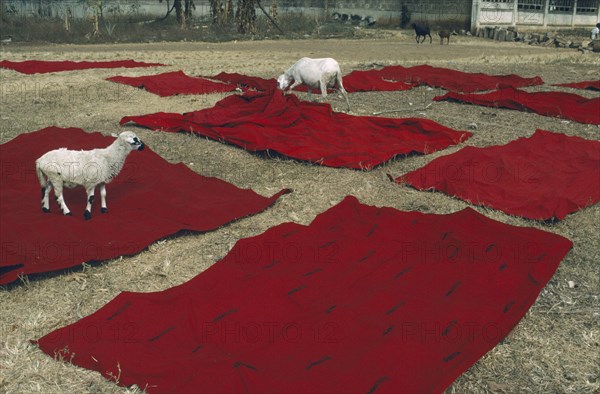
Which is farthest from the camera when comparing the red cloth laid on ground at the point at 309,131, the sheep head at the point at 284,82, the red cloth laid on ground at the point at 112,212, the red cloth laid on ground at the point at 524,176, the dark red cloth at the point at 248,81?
the dark red cloth at the point at 248,81

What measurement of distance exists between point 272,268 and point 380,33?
915 inches

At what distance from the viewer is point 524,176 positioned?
243 inches

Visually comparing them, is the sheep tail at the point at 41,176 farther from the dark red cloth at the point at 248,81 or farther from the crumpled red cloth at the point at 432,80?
the crumpled red cloth at the point at 432,80

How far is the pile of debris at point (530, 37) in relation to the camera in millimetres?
20922

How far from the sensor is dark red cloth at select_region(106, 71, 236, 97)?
10.5 m

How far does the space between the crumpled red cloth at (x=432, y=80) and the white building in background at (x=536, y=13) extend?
13.1m

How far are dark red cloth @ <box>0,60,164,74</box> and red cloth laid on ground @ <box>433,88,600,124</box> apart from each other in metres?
7.33

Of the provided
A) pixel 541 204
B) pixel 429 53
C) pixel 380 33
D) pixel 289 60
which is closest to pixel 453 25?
pixel 380 33

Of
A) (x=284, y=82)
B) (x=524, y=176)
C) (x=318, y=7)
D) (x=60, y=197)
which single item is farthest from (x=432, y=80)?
(x=318, y=7)

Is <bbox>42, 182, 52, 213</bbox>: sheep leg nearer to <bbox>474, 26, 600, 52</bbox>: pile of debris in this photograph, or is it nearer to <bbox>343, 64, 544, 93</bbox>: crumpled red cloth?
<bbox>343, 64, 544, 93</bbox>: crumpled red cloth

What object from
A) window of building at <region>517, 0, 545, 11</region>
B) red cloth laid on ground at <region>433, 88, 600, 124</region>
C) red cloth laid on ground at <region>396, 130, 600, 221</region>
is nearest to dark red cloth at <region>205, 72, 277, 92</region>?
red cloth laid on ground at <region>433, 88, 600, 124</region>

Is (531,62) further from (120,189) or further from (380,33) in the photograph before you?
(120,189)

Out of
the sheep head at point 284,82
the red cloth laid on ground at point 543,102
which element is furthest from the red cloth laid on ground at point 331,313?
the red cloth laid on ground at point 543,102

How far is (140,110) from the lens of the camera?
923 cm
